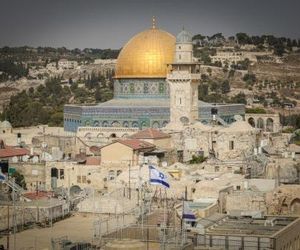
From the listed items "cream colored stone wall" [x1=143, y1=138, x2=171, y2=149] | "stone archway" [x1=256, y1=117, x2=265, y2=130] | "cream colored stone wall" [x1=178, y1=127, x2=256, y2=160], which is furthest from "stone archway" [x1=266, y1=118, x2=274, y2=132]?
"cream colored stone wall" [x1=143, y1=138, x2=171, y2=149]

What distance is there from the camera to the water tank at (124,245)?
12297 millimetres

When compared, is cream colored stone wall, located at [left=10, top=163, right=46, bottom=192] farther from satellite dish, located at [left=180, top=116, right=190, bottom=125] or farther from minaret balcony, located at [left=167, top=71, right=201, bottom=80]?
minaret balcony, located at [left=167, top=71, right=201, bottom=80]

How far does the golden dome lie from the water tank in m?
14.3

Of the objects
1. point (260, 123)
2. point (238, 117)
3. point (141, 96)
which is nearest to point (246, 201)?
point (238, 117)

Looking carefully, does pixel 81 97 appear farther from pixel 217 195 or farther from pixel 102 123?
pixel 217 195

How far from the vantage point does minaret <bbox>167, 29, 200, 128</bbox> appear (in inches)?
973

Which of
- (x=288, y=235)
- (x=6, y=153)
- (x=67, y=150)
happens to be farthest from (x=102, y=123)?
(x=288, y=235)

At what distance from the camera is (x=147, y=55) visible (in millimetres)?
27156

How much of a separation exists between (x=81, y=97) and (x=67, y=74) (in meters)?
14.8

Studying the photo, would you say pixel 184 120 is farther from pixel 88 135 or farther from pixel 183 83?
pixel 88 135

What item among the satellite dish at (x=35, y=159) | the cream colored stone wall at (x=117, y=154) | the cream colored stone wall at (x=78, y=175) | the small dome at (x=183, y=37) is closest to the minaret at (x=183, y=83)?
the small dome at (x=183, y=37)

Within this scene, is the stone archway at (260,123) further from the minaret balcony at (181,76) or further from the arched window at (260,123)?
the minaret balcony at (181,76)

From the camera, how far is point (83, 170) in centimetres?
2092

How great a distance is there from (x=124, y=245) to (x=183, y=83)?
1263 centimetres
